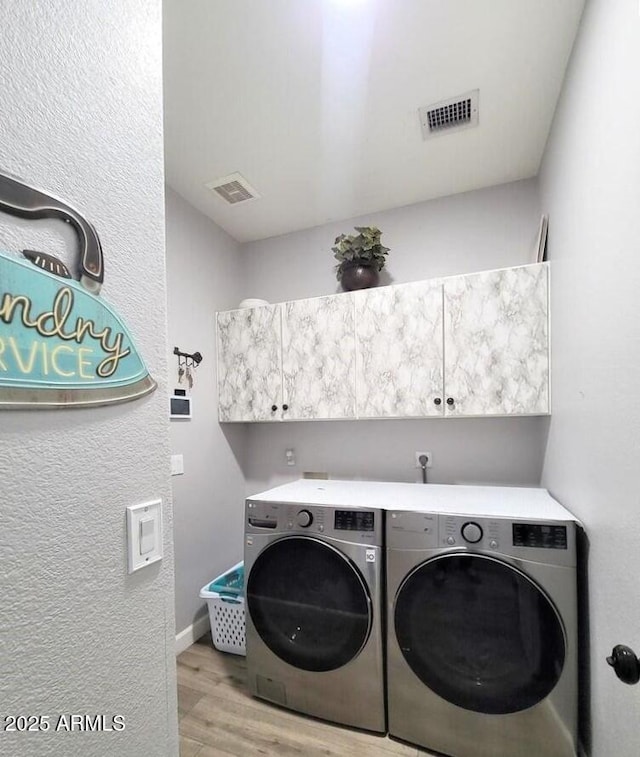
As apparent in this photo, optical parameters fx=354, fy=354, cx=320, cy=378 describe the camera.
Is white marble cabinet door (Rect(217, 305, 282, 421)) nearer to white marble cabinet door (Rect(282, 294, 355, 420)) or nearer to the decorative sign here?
white marble cabinet door (Rect(282, 294, 355, 420))

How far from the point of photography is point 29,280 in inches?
21.7

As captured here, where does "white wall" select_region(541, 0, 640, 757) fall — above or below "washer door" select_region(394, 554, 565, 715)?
above

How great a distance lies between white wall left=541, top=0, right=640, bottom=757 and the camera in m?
0.88

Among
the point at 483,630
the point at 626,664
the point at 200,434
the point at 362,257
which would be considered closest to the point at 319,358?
the point at 362,257

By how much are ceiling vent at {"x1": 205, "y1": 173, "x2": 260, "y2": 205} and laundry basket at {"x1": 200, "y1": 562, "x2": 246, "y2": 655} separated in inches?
95.6

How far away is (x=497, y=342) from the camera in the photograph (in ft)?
6.09

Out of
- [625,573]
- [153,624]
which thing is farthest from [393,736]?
[153,624]

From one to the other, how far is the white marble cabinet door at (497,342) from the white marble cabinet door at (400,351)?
0.23ft

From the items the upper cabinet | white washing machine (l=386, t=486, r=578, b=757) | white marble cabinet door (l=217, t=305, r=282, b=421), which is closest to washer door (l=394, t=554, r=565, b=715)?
white washing machine (l=386, t=486, r=578, b=757)

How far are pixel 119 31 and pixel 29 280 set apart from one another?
605 millimetres

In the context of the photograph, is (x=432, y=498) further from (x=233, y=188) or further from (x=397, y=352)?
(x=233, y=188)

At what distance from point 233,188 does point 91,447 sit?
2.04 metres

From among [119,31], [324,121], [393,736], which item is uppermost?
[324,121]

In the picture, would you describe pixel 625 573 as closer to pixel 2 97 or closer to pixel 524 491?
pixel 524 491
